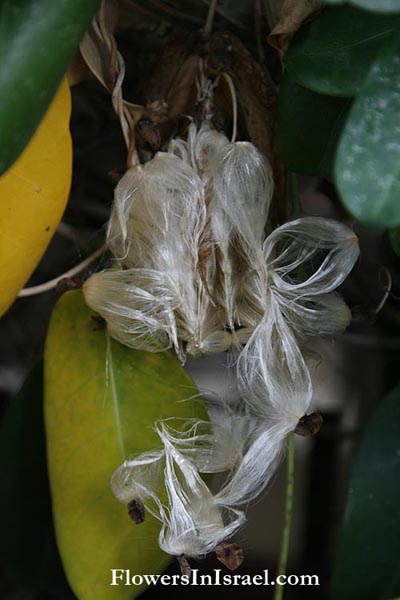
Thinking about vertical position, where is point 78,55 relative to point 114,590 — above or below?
above

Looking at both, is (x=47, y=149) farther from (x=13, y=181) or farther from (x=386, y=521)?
(x=386, y=521)

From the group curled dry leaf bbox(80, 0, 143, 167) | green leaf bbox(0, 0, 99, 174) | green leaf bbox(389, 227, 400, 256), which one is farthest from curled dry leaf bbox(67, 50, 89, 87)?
green leaf bbox(389, 227, 400, 256)

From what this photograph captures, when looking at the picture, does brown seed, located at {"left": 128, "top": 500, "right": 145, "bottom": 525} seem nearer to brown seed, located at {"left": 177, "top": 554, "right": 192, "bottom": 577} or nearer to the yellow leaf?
brown seed, located at {"left": 177, "top": 554, "right": 192, "bottom": 577}

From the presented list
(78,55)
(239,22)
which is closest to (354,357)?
(239,22)

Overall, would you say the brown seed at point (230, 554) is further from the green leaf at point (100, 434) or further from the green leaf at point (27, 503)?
the green leaf at point (27, 503)

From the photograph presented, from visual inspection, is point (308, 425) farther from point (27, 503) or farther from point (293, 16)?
point (27, 503)

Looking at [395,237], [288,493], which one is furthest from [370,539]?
[395,237]
